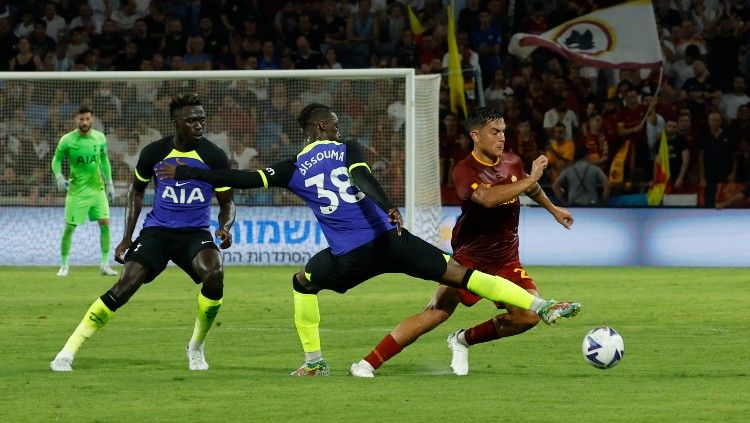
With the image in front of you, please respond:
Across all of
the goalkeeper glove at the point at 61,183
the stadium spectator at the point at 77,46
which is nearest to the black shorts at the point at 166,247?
the goalkeeper glove at the point at 61,183

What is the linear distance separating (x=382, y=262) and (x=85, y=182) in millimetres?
12297

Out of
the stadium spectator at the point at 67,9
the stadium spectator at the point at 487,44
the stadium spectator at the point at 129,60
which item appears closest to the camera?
the stadium spectator at the point at 487,44

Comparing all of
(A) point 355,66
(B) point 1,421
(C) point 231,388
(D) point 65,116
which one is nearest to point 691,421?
(C) point 231,388

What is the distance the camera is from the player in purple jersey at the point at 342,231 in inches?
383

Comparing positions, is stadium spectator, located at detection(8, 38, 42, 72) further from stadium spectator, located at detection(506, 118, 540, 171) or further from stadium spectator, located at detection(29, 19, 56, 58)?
stadium spectator, located at detection(506, 118, 540, 171)

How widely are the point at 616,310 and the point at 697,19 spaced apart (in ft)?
41.1

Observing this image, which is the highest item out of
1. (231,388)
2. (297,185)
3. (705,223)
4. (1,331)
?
(297,185)

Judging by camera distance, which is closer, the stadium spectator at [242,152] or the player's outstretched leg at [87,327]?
the player's outstretched leg at [87,327]

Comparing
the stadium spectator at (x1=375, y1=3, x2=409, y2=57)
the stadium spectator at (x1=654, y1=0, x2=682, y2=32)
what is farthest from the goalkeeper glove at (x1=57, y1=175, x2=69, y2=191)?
the stadium spectator at (x1=654, y1=0, x2=682, y2=32)

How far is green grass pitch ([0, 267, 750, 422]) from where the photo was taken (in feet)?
27.8

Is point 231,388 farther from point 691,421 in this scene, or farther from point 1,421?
point 691,421

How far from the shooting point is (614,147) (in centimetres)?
2467

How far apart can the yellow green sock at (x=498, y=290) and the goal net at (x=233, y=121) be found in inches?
528

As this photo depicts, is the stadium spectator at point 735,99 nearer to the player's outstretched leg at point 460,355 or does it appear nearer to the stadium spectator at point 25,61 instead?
the stadium spectator at point 25,61
